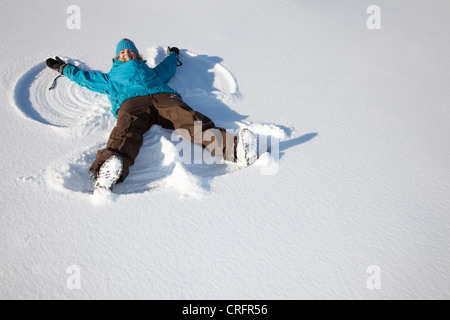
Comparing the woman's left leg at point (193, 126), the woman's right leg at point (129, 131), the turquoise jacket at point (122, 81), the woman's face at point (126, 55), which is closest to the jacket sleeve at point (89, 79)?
the turquoise jacket at point (122, 81)

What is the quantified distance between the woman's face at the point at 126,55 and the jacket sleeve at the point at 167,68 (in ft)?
0.61

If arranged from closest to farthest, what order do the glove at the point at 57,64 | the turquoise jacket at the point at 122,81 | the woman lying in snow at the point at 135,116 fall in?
the woman lying in snow at the point at 135,116 < the turquoise jacket at the point at 122,81 < the glove at the point at 57,64

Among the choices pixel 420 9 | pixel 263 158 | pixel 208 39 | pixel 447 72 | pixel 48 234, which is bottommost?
pixel 48 234

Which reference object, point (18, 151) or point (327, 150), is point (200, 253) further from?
point (18, 151)

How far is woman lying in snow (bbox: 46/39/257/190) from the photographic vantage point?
1616 millimetres

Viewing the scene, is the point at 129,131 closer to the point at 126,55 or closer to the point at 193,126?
the point at 193,126

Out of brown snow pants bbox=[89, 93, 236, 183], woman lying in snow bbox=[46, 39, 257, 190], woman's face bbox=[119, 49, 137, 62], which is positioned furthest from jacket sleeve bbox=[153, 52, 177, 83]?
brown snow pants bbox=[89, 93, 236, 183]

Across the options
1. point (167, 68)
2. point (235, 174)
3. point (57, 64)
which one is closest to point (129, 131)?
point (235, 174)

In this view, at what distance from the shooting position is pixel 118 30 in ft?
9.39

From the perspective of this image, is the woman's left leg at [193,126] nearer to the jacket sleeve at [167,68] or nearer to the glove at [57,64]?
the jacket sleeve at [167,68]

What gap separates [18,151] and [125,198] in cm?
76

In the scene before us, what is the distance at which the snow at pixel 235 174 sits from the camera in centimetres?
129

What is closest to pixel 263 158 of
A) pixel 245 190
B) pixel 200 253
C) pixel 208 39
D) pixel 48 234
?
pixel 245 190

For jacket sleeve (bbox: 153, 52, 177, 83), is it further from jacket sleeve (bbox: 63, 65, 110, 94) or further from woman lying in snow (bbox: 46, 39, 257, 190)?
jacket sleeve (bbox: 63, 65, 110, 94)
